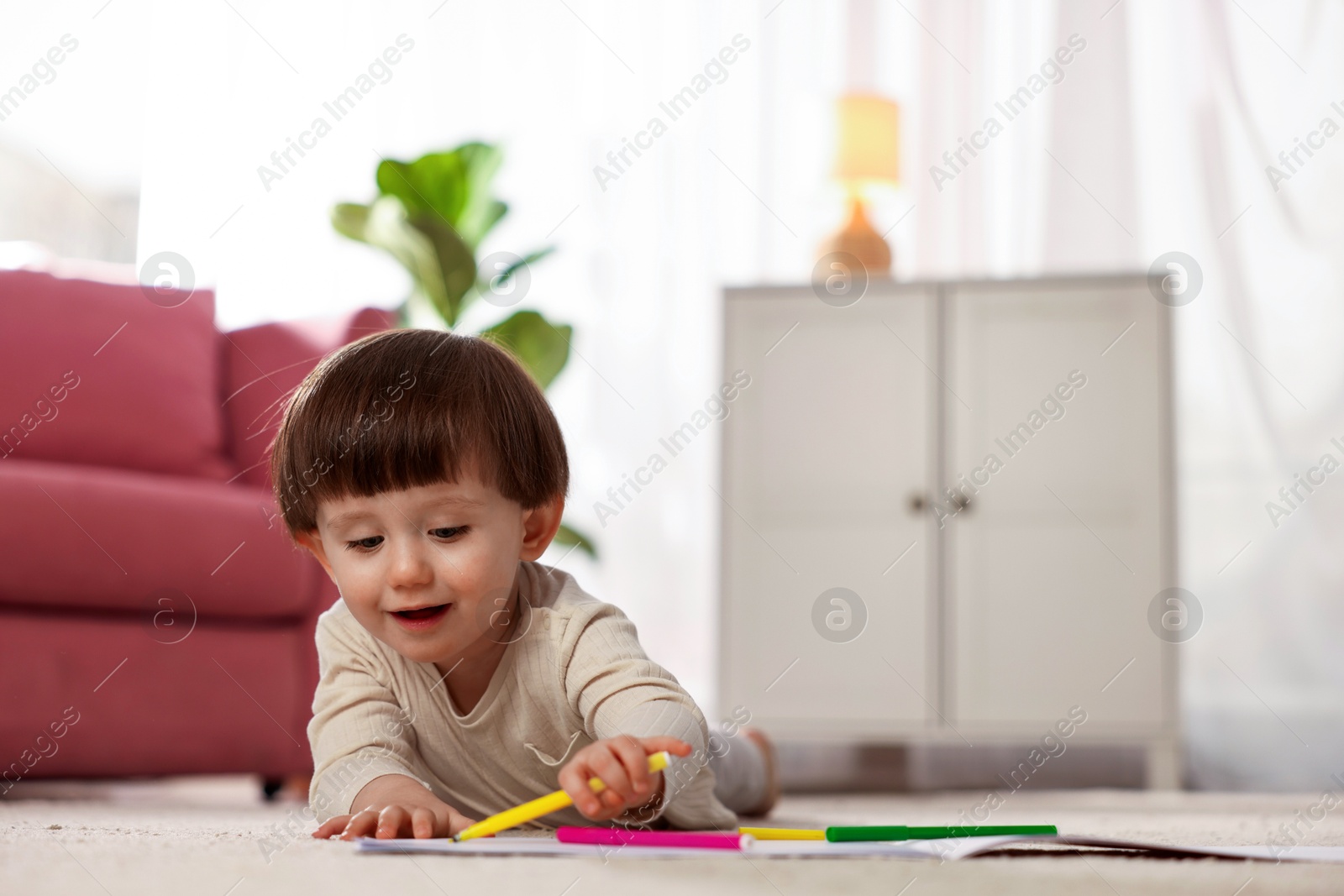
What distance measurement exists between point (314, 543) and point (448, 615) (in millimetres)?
143

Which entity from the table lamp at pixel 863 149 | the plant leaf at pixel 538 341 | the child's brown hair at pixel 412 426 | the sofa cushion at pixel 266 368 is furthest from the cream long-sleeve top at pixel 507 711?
the table lamp at pixel 863 149

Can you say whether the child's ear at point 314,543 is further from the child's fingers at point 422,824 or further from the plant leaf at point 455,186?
the plant leaf at point 455,186

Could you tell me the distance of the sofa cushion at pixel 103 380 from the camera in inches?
65.0

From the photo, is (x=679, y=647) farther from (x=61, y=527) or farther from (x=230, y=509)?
(x=61, y=527)

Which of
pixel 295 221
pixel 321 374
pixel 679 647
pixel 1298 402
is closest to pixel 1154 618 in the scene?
pixel 1298 402

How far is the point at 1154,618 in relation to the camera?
1.89 m

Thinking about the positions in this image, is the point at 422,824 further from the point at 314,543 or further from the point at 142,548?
the point at 142,548

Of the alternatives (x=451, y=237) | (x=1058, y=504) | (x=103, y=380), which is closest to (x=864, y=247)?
(x=1058, y=504)

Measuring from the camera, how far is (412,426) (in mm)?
847

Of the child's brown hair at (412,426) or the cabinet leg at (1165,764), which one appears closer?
the child's brown hair at (412,426)

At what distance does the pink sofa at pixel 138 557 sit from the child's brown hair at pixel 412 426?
1.81 ft

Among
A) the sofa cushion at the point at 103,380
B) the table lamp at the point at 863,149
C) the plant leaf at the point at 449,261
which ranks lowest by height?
the sofa cushion at the point at 103,380

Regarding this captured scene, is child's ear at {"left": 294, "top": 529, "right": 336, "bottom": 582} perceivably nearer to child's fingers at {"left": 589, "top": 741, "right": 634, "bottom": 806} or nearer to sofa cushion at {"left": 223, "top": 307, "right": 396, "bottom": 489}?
child's fingers at {"left": 589, "top": 741, "right": 634, "bottom": 806}

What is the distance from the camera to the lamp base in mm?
2162
